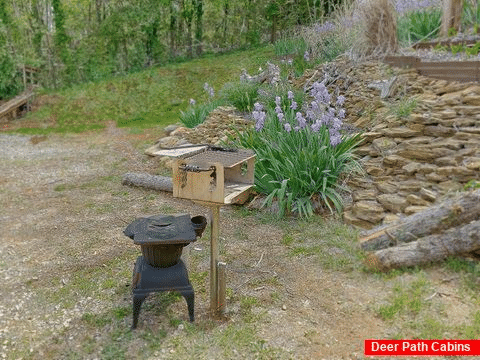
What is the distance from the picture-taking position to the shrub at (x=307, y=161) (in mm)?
5504

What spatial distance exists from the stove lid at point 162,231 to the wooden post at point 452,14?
278 inches

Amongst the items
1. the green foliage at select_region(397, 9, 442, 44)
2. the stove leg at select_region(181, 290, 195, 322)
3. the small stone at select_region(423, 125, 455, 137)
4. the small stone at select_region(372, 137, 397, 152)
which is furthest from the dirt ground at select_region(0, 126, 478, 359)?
the green foliage at select_region(397, 9, 442, 44)

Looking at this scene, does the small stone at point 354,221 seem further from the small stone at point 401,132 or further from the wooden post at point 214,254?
the wooden post at point 214,254

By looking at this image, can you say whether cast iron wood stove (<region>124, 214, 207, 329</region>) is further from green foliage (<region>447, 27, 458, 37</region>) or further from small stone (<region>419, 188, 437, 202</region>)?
green foliage (<region>447, 27, 458, 37</region>)

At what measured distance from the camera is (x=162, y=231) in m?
3.41

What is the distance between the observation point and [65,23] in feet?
51.9

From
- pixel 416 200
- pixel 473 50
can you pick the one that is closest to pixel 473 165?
pixel 416 200

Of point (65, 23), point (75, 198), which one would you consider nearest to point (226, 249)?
point (75, 198)

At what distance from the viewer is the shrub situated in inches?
217

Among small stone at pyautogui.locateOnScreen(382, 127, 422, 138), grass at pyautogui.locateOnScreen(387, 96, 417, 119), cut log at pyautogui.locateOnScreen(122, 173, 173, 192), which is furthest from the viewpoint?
cut log at pyautogui.locateOnScreen(122, 173, 173, 192)

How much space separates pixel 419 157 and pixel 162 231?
3.51 m

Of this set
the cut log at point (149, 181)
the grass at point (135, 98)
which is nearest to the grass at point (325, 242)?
the cut log at point (149, 181)

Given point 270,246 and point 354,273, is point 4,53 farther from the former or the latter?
point 354,273

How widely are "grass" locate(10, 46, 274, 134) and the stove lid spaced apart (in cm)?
847
